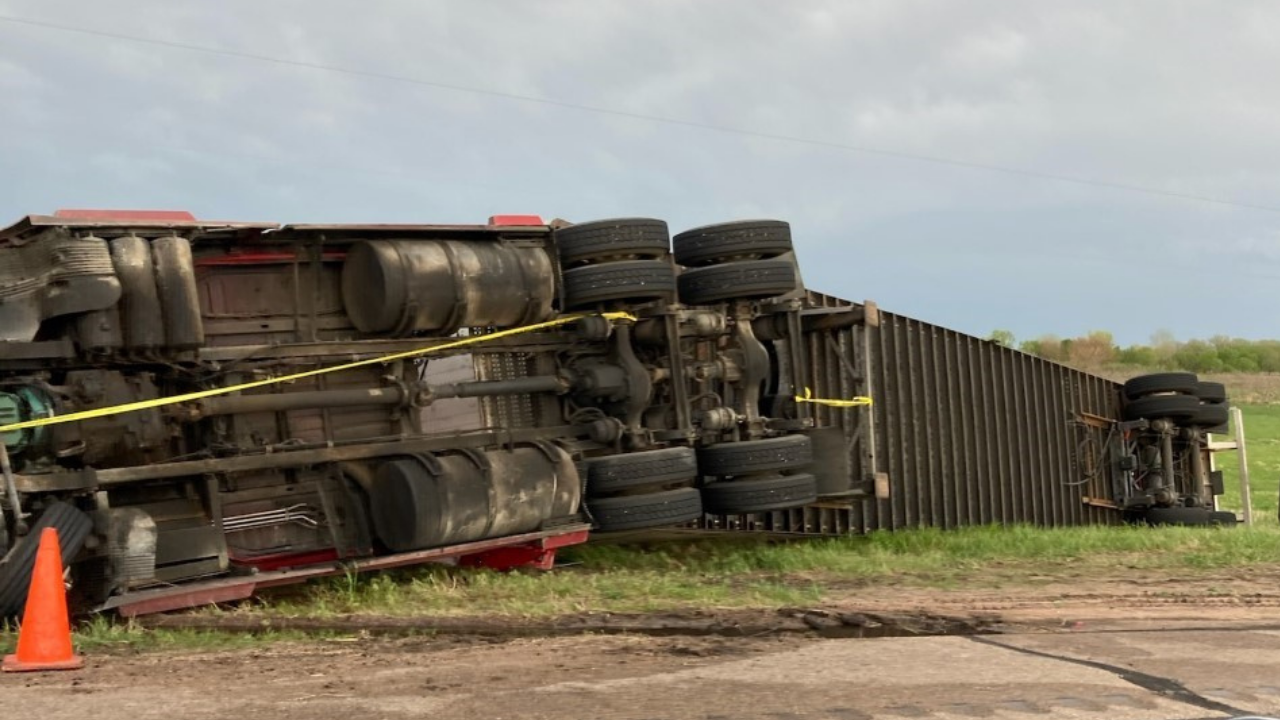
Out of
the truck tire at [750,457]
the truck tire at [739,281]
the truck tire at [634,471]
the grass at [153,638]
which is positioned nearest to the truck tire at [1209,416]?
the truck tire at [739,281]

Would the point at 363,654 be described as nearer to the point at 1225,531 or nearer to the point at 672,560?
the point at 672,560

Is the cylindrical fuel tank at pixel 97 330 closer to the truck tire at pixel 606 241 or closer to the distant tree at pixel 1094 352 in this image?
the truck tire at pixel 606 241

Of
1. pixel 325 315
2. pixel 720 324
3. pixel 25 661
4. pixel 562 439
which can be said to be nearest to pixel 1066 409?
pixel 720 324

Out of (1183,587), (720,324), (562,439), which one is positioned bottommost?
(1183,587)

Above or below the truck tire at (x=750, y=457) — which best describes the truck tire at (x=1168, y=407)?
above

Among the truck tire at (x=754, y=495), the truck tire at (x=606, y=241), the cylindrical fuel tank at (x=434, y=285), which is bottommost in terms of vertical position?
the truck tire at (x=754, y=495)

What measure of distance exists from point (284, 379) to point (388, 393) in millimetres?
843

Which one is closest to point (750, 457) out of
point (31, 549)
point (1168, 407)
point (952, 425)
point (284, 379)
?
point (284, 379)

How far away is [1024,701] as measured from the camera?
487 cm

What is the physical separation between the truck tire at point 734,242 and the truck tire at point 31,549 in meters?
5.33

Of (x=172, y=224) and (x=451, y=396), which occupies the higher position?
(x=172, y=224)

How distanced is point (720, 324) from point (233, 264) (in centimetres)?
392

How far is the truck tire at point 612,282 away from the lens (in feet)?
31.9

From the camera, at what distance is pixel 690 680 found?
521 centimetres
